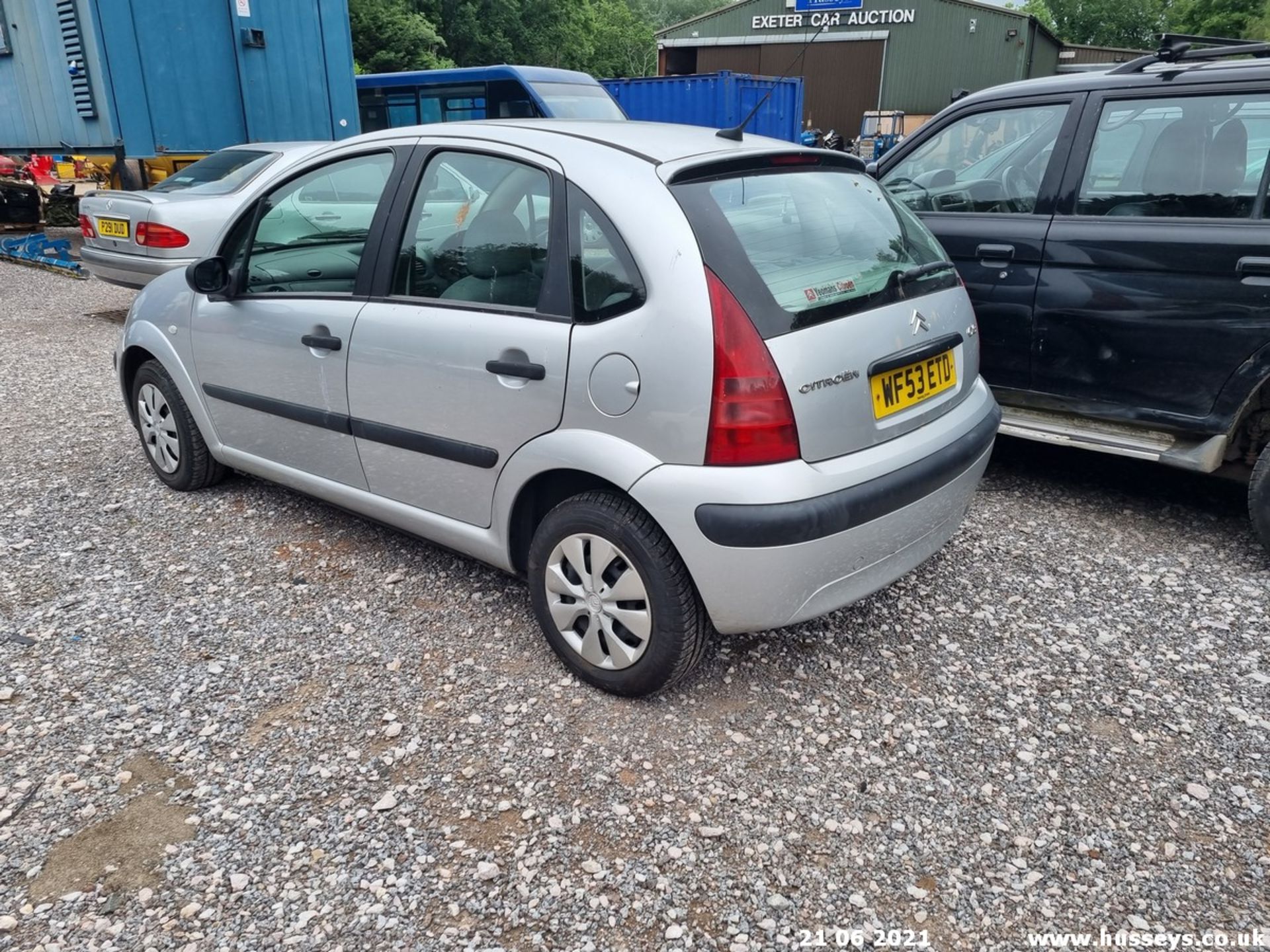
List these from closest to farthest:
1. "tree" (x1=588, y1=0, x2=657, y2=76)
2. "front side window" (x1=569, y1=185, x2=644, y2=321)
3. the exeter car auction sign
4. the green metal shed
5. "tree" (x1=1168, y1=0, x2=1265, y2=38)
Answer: "front side window" (x1=569, y1=185, x2=644, y2=321), the green metal shed, the exeter car auction sign, "tree" (x1=1168, y1=0, x2=1265, y2=38), "tree" (x1=588, y1=0, x2=657, y2=76)

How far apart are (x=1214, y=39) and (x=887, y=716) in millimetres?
3818

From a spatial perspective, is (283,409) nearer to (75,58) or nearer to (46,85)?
(75,58)

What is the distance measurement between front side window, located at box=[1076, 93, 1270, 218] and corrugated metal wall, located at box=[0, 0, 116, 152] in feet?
34.8

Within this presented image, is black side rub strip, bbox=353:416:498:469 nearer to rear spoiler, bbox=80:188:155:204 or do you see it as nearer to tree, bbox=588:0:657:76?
rear spoiler, bbox=80:188:155:204

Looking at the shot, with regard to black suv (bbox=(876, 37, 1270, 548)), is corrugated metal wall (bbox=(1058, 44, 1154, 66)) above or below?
above

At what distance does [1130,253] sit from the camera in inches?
149

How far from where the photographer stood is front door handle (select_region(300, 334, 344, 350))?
3395 mm

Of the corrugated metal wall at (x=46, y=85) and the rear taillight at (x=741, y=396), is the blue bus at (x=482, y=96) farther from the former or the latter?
the rear taillight at (x=741, y=396)

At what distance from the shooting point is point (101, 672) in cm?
306

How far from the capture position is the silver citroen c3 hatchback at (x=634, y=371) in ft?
8.32

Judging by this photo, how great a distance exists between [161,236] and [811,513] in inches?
277

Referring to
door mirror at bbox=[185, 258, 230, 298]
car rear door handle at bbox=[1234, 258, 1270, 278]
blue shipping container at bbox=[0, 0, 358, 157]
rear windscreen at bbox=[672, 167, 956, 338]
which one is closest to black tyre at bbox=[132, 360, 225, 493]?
door mirror at bbox=[185, 258, 230, 298]

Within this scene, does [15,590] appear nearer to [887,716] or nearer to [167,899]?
[167,899]

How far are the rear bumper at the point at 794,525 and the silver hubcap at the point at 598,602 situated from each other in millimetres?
225
